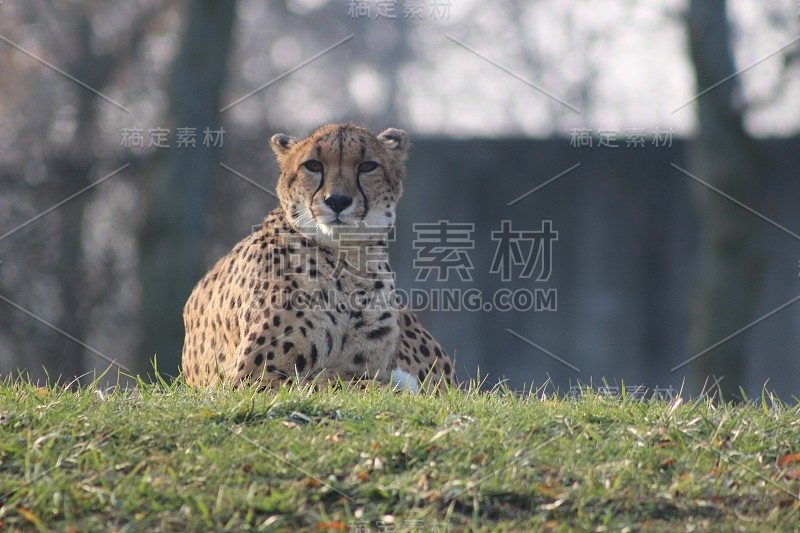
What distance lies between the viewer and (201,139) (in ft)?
36.6

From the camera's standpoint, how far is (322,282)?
5559 millimetres

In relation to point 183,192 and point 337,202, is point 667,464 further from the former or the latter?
point 183,192

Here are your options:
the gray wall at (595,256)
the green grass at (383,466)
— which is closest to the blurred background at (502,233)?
the gray wall at (595,256)

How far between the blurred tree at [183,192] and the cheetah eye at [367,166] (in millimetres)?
5309

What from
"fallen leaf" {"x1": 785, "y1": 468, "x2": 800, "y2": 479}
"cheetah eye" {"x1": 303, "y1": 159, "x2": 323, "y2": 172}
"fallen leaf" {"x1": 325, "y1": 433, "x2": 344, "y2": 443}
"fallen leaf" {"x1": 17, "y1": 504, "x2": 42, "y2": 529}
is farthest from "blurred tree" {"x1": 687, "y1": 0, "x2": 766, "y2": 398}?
"fallen leaf" {"x1": 17, "y1": 504, "x2": 42, "y2": 529}

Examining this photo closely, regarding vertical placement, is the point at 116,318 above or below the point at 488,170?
below

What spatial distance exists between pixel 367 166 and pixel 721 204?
18.8 feet

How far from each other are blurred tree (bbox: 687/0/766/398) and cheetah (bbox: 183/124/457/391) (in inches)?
203

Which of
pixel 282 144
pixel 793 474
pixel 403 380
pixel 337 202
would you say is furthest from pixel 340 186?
pixel 793 474

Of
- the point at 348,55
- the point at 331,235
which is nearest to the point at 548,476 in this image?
the point at 331,235

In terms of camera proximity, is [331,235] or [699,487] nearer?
[699,487]

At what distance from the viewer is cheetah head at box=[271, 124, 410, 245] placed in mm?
5488

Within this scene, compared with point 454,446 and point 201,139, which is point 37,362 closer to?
point 201,139

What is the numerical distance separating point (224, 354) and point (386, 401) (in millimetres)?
1664
